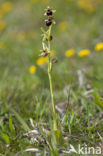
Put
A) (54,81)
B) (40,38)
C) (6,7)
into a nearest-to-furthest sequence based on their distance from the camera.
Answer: (54,81) → (40,38) → (6,7)

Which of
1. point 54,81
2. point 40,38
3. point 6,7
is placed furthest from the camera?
point 6,7

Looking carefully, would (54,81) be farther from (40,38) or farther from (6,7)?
(6,7)

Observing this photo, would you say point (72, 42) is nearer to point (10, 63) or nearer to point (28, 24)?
point (10, 63)

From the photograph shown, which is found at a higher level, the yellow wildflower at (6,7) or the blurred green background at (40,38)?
the yellow wildflower at (6,7)

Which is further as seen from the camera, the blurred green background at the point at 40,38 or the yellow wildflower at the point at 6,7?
the yellow wildflower at the point at 6,7

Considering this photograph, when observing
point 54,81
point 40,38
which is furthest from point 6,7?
point 54,81

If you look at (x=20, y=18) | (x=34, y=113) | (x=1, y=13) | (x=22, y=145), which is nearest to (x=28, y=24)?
(x=20, y=18)

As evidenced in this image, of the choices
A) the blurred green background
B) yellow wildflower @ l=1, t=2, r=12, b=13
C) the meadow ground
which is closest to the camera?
the meadow ground

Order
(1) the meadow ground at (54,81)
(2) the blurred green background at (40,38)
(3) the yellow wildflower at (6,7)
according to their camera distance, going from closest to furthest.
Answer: (1) the meadow ground at (54,81) → (2) the blurred green background at (40,38) → (3) the yellow wildflower at (6,7)

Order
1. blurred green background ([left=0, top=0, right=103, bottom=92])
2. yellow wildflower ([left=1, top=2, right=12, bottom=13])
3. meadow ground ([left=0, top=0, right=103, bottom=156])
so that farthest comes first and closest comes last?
yellow wildflower ([left=1, top=2, right=12, bottom=13]), blurred green background ([left=0, top=0, right=103, bottom=92]), meadow ground ([left=0, top=0, right=103, bottom=156])
